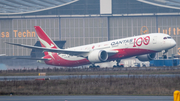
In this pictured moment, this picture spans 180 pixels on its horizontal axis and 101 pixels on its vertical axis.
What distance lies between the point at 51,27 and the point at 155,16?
1174 inches

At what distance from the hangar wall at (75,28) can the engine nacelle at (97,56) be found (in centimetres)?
2978

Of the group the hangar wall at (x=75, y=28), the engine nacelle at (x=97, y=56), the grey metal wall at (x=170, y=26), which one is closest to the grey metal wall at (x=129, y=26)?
the hangar wall at (x=75, y=28)

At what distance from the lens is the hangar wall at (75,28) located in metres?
74.1

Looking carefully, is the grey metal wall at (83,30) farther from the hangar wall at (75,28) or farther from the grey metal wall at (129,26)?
the grey metal wall at (129,26)

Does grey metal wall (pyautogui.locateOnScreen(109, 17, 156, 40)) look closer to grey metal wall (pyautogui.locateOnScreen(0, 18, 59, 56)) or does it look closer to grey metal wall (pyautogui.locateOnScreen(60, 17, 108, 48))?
grey metal wall (pyautogui.locateOnScreen(60, 17, 108, 48))

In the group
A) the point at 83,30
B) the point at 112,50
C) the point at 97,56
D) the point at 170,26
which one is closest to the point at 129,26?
the point at 170,26

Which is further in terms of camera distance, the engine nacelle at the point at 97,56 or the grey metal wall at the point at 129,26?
the grey metal wall at the point at 129,26

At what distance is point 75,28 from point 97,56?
33076mm

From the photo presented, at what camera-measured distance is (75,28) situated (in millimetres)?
75500

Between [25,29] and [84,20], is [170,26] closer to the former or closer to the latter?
[84,20]

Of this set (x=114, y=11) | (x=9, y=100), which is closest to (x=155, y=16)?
(x=114, y=11)

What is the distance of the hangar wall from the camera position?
74125 mm

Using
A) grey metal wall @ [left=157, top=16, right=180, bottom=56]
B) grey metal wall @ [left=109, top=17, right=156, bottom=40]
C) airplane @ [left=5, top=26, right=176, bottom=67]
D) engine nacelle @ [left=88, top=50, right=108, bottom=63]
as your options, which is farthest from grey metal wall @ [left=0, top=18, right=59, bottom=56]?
engine nacelle @ [left=88, top=50, right=108, bottom=63]

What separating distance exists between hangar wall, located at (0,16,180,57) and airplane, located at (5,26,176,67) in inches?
950
